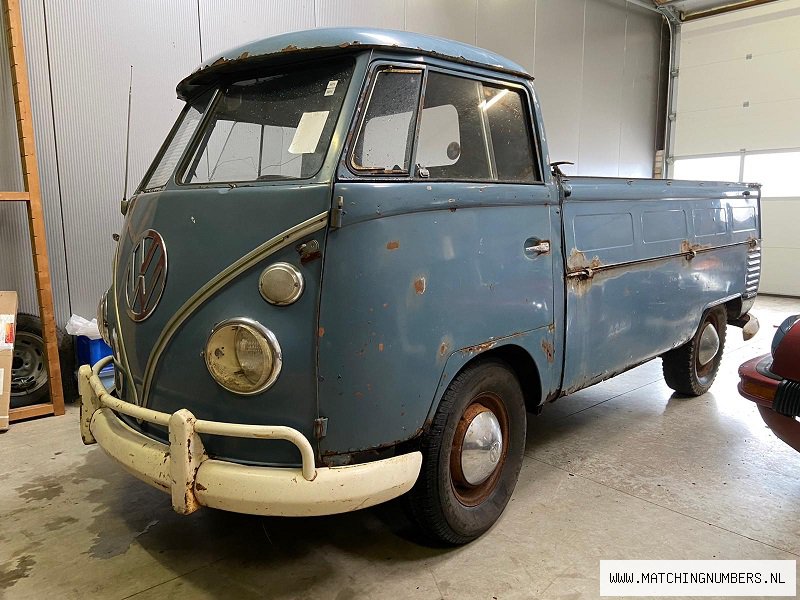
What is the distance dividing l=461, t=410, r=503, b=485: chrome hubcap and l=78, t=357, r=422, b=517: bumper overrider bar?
40 cm

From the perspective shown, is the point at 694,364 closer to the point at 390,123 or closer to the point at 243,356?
the point at 390,123

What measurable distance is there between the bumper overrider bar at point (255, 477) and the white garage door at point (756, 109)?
10035 millimetres

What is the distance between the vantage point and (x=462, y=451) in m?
2.51

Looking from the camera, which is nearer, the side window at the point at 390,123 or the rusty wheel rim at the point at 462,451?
the side window at the point at 390,123

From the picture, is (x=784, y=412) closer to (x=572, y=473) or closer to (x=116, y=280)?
(x=572, y=473)

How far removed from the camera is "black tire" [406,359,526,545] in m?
2.38

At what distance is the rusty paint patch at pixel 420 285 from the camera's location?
7.26 ft

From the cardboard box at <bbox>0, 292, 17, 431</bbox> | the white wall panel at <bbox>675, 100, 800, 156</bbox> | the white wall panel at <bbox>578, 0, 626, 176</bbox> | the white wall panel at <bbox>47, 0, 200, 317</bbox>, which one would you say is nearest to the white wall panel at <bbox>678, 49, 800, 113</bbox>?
the white wall panel at <bbox>675, 100, 800, 156</bbox>

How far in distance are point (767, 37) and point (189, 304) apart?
10936mm

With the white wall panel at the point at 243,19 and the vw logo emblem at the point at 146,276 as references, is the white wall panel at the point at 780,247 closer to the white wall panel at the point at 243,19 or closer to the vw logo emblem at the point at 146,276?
the white wall panel at the point at 243,19

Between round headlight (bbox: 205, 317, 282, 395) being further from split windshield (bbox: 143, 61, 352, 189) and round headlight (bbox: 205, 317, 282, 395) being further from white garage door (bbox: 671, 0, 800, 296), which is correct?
white garage door (bbox: 671, 0, 800, 296)

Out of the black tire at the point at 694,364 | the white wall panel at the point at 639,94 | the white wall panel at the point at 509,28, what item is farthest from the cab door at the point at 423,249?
the white wall panel at the point at 639,94

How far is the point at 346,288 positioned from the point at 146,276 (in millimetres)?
896

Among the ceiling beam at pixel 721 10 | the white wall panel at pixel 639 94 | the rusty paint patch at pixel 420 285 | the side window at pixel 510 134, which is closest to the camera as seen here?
the rusty paint patch at pixel 420 285
